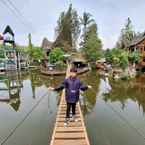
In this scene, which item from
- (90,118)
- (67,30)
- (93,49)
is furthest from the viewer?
(67,30)

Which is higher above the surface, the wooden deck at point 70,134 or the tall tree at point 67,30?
the tall tree at point 67,30

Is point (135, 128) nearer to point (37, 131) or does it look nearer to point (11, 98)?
point (37, 131)

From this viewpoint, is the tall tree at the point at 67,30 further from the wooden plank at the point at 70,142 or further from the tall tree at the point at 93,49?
the wooden plank at the point at 70,142

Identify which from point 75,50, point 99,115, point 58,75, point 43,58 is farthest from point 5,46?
point 99,115

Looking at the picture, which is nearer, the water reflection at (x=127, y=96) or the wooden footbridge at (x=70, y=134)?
the wooden footbridge at (x=70, y=134)

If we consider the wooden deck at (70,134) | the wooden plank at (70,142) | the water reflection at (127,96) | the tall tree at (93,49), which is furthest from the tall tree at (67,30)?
the wooden plank at (70,142)

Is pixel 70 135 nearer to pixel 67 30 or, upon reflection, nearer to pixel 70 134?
pixel 70 134

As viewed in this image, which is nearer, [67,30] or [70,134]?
[70,134]

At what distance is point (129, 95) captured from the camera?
67.6 feet

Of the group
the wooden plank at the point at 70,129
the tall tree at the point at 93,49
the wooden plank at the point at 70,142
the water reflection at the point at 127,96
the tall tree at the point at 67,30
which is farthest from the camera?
the tall tree at the point at 67,30

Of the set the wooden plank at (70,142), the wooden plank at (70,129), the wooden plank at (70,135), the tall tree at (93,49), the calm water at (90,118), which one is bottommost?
the calm water at (90,118)

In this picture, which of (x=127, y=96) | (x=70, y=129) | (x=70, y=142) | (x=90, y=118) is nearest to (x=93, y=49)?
(x=127, y=96)

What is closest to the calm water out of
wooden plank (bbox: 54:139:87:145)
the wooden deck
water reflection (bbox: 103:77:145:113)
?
water reflection (bbox: 103:77:145:113)

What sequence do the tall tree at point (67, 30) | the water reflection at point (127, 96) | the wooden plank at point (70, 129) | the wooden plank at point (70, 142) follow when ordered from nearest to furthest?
the wooden plank at point (70, 142), the wooden plank at point (70, 129), the water reflection at point (127, 96), the tall tree at point (67, 30)
